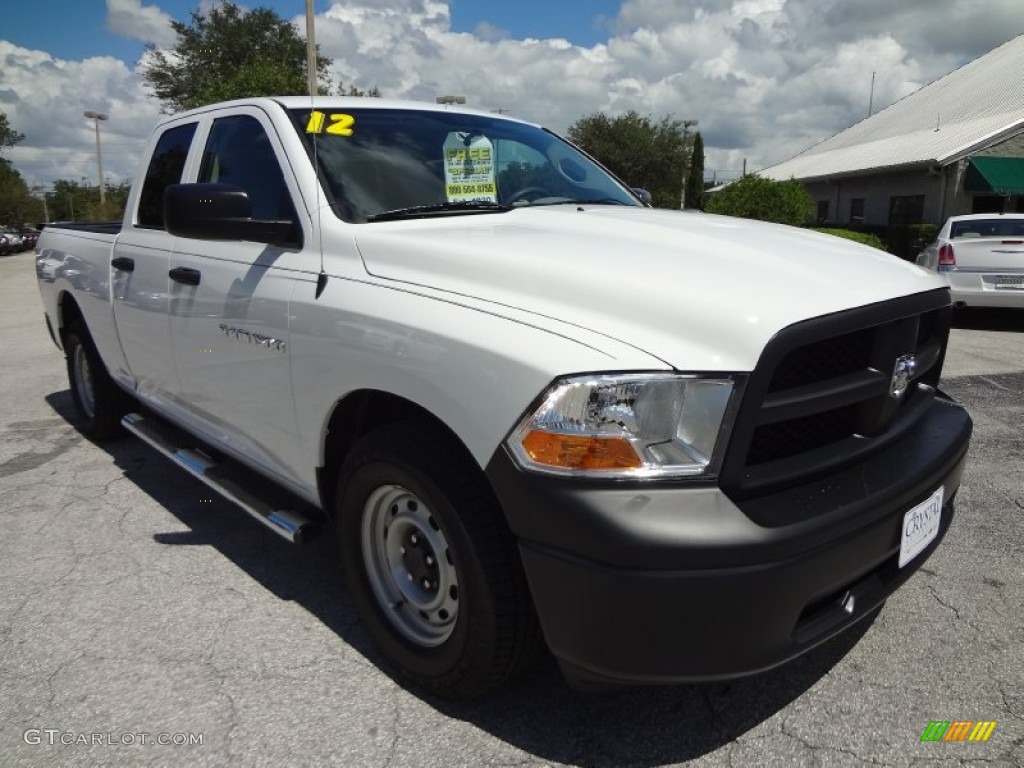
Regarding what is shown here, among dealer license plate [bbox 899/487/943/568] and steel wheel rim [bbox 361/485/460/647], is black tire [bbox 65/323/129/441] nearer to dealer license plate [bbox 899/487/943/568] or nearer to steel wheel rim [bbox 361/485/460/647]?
steel wheel rim [bbox 361/485/460/647]

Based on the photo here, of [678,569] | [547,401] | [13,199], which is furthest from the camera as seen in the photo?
[13,199]

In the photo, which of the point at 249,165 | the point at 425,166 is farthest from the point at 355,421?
the point at 249,165

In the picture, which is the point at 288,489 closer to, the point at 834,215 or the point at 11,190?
the point at 834,215

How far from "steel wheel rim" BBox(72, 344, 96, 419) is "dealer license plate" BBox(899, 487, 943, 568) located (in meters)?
4.69

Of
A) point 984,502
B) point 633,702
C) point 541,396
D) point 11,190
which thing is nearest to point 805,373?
point 541,396

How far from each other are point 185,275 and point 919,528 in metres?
2.91

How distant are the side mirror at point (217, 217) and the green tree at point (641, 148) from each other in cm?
5015

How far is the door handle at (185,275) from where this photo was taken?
319 cm

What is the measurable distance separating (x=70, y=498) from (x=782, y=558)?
3.87 metres

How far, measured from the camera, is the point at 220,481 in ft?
10.7

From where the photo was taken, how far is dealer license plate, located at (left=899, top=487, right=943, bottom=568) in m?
2.15

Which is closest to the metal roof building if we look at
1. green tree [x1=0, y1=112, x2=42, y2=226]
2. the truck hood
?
the truck hood

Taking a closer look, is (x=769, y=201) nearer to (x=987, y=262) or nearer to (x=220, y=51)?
(x=987, y=262)

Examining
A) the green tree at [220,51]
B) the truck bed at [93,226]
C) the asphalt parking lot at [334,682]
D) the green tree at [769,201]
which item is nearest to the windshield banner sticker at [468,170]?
the asphalt parking lot at [334,682]
